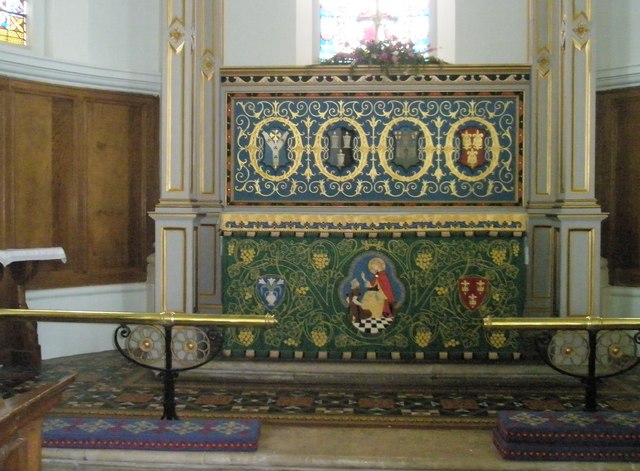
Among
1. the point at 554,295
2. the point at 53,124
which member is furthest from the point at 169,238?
the point at 554,295

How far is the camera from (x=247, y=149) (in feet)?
22.3

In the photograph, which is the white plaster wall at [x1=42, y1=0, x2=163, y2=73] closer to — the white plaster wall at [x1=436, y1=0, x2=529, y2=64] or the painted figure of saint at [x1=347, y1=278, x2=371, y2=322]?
the white plaster wall at [x1=436, y1=0, x2=529, y2=64]

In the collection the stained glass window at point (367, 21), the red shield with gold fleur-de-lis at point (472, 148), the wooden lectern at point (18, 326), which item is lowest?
the wooden lectern at point (18, 326)

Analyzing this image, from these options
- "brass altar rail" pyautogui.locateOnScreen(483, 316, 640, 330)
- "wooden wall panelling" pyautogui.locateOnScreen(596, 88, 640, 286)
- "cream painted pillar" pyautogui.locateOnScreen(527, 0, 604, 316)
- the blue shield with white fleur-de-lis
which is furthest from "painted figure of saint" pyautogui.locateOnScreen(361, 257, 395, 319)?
"wooden wall panelling" pyautogui.locateOnScreen(596, 88, 640, 286)

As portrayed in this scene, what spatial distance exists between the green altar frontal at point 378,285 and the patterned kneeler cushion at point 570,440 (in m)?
1.94

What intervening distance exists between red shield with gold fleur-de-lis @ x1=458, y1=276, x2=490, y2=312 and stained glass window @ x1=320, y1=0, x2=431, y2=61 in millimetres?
2962

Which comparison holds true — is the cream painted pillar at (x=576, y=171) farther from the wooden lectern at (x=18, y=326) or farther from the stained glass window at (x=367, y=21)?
the wooden lectern at (x=18, y=326)

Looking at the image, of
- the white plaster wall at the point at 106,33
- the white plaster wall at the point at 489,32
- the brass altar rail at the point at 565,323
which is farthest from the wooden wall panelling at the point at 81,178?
the brass altar rail at the point at 565,323

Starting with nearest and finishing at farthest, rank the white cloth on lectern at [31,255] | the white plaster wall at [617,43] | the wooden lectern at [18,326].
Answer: the white cloth on lectern at [31,255] < the wooden lectern at [18,326] < the white plaster wall at [617,43]

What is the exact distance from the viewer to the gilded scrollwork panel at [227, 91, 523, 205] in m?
6.72

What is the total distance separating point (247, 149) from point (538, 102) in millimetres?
2628

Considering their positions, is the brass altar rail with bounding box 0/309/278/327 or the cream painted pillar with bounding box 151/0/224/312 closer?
the brass altar rail with bounding box 0/309/278/327

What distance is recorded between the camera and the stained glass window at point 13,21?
671 centimetres

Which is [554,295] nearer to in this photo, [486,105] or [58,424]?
[486,105]
